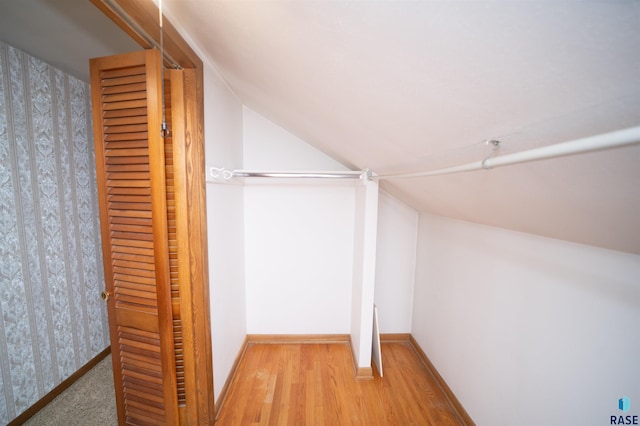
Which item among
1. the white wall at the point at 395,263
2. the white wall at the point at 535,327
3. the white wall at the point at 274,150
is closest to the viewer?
the white wall at the point at 535,327

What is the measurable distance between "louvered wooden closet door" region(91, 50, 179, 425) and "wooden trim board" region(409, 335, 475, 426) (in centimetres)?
183

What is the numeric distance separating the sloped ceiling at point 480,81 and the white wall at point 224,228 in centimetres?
46

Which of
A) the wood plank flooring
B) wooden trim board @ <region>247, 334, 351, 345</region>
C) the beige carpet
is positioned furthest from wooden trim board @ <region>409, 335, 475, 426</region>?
the beige carpet

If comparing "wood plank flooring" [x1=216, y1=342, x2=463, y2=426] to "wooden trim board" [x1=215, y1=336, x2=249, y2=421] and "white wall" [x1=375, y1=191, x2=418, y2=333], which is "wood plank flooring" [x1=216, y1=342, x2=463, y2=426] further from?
"white wall" [x1=375, y1=191, x2=418, y2=333]

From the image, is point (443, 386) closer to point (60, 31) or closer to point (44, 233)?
point (44, 233)

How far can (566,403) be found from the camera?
3.03 feet

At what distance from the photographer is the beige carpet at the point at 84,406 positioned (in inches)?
59.5

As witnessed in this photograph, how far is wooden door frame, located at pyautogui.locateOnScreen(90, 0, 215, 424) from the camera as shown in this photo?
1164 mm

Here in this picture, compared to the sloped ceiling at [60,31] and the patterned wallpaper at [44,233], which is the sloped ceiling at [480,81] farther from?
the patterned wallpaper at [44,233]

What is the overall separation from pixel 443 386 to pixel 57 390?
301 centimetres

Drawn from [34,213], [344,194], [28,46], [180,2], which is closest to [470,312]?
[344,194]

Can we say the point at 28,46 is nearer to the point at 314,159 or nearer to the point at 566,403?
the point at 314,159

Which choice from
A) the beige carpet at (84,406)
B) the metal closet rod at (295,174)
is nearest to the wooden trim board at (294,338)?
the beige carpet at (84,406)

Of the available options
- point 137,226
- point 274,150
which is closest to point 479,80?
point 137,226
